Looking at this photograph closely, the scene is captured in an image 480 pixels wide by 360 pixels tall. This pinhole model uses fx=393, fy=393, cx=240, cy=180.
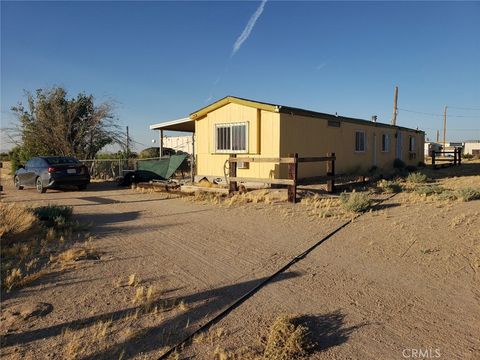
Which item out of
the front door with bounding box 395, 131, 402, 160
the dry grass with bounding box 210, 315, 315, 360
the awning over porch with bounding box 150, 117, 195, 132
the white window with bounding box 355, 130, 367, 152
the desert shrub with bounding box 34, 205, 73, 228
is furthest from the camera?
the front door with bounding box 395, 131, 402, 160

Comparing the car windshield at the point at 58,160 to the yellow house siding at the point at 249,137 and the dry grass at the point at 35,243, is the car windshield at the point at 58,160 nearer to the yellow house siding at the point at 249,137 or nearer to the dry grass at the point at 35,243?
the yellow house siding at the point at 249,137

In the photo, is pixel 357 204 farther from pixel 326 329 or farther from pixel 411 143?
pixel 411 143

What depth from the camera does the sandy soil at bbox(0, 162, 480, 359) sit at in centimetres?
346

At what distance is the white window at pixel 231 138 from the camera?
14.6 meters

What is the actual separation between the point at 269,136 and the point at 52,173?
25.7ft

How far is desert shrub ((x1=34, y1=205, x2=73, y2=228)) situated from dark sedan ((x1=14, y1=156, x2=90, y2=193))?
647 cm

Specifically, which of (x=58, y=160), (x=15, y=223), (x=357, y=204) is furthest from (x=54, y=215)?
(x=58, y=160)

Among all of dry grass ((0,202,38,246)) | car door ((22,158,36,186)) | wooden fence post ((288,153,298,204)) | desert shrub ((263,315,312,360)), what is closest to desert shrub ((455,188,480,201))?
wooden fence post ((288,153,298,204))

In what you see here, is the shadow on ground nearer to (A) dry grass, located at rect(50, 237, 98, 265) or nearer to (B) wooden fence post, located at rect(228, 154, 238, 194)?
(A) dry grass, located at rect(50, 237, 98, 265)

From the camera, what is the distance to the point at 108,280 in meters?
4.84

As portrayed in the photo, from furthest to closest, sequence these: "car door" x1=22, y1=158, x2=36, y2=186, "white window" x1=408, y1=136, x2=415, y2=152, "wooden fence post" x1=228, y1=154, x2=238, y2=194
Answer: "white window" x1=408, y1=136, x2=415, y2=152 → "car door" x1=22, y1=158, x2=36, y2=186 → "wooden fence post" x1=228, y1=154, x2=238, y2=194

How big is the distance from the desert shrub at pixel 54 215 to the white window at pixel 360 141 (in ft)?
47.8

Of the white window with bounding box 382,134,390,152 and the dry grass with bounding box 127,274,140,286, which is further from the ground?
the white window with bounding box 382,134,390,152

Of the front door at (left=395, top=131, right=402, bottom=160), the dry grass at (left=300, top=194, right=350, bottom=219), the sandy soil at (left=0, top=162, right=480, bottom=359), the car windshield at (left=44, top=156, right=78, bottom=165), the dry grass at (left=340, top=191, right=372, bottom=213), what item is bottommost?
the sandy soil at (left=0, top=162, right=480, bottom=359)
